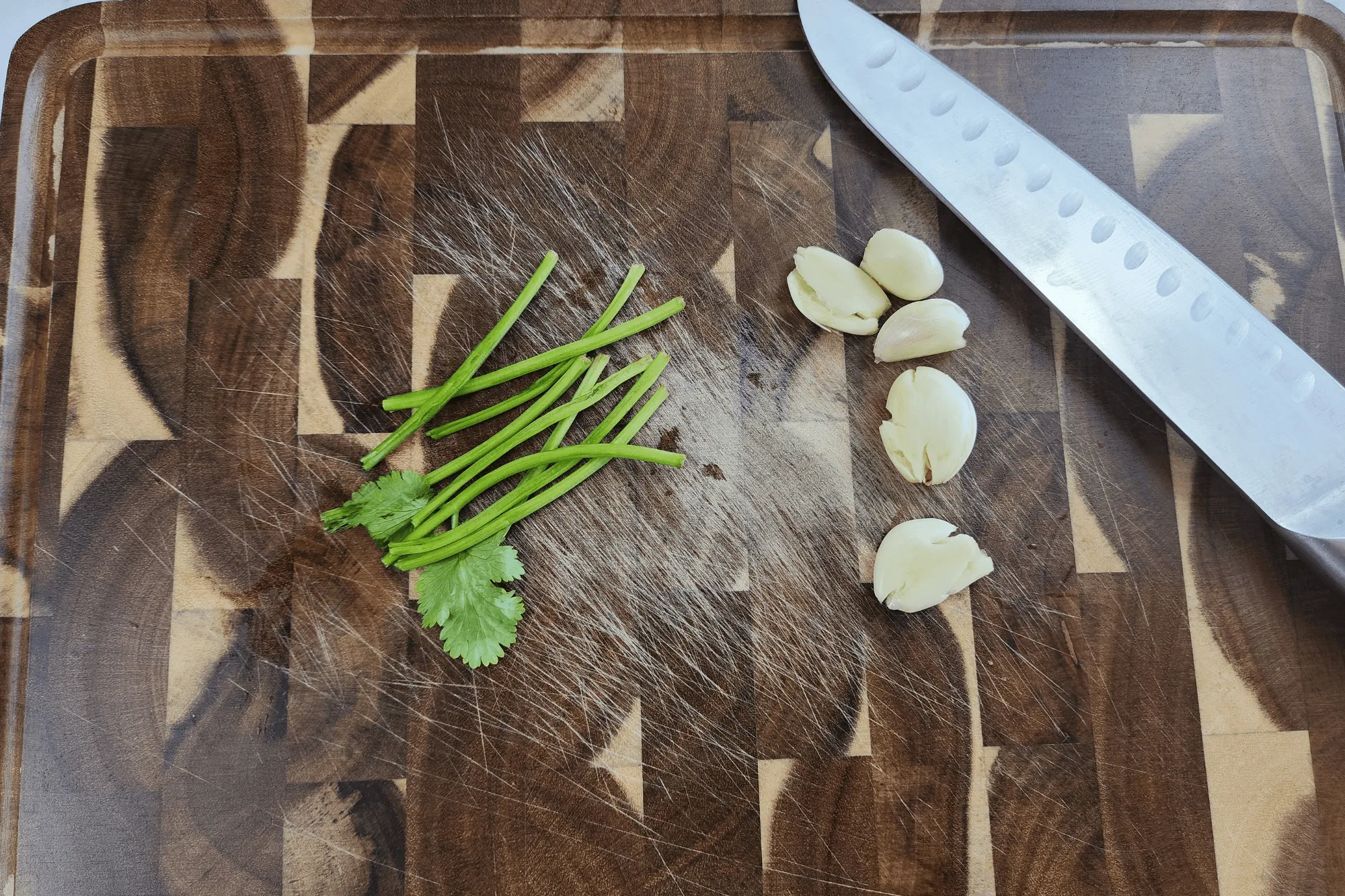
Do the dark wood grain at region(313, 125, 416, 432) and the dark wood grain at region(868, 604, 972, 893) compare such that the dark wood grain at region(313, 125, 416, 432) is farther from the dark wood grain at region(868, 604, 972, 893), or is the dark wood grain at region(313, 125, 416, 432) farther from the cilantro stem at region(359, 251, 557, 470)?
the dark wood grain at region(868, 604, 972, 893)

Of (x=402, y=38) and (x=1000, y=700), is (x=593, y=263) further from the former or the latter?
(x=1000, y=700)

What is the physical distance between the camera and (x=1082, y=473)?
1.23m

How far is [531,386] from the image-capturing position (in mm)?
1220

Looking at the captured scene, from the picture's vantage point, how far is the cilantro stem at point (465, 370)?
1.17 m

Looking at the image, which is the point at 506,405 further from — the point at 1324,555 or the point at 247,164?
the point at 1324,555

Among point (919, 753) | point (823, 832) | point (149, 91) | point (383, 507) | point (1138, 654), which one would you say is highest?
point (149, 91)

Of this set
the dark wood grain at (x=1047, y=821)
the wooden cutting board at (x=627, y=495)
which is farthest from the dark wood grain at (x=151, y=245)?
the dark wood grain at (x=1047, y=821)

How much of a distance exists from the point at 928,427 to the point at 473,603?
2.21 feet

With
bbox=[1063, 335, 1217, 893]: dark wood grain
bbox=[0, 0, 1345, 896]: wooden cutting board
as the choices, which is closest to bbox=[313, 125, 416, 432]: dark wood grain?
bbox=[0, 0, 1345, 896]: wooden cutting board

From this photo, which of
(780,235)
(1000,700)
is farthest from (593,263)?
(1000,700)

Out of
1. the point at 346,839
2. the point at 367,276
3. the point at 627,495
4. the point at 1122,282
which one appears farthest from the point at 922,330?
the point at 346,839

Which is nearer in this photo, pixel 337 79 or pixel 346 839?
pixel 346 839

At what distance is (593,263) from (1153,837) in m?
1.14

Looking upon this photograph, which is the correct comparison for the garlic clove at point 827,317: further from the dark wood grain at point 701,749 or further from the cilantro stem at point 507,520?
the dark wood grain at point 701,749
